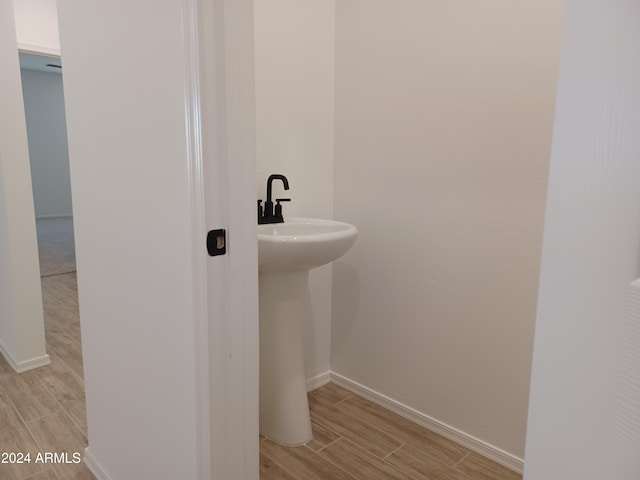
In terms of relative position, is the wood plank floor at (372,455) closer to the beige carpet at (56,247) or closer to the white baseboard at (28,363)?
the white baseboard at (28,363)

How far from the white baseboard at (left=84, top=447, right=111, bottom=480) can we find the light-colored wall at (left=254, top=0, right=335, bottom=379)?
39.6 inches

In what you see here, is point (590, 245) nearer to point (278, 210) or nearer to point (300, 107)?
point (278, 210)

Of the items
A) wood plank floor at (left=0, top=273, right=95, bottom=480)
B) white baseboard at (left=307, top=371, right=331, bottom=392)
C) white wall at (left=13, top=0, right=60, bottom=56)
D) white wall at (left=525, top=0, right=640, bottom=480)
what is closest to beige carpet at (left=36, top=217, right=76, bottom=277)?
wood plank floor at (left=0, top=273, right=95, bottom=480)

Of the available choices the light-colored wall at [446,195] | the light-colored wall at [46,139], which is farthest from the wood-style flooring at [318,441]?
the light-colored wall at [46,139]

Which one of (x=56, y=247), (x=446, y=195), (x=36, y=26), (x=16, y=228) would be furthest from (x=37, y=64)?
(x=446, y=195)

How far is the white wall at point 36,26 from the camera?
2.38 m

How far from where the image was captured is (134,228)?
4.02 ft

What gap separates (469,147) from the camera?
1.67 meters

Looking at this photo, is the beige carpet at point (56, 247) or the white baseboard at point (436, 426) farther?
the beige carpet at point (56, 247)

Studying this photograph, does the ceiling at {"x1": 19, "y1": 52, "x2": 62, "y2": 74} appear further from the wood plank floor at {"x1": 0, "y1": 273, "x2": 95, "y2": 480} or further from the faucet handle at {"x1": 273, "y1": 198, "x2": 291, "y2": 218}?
the faucet handle at {"x1": 273, "y1": 198, "x2": 291, "y2": 218}

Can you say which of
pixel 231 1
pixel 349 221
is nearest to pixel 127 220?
pixel 231 1

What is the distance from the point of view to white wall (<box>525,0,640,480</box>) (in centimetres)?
38

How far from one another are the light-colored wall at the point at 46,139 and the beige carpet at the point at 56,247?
386 millimetres

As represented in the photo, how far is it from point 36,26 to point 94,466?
2.38 metres
